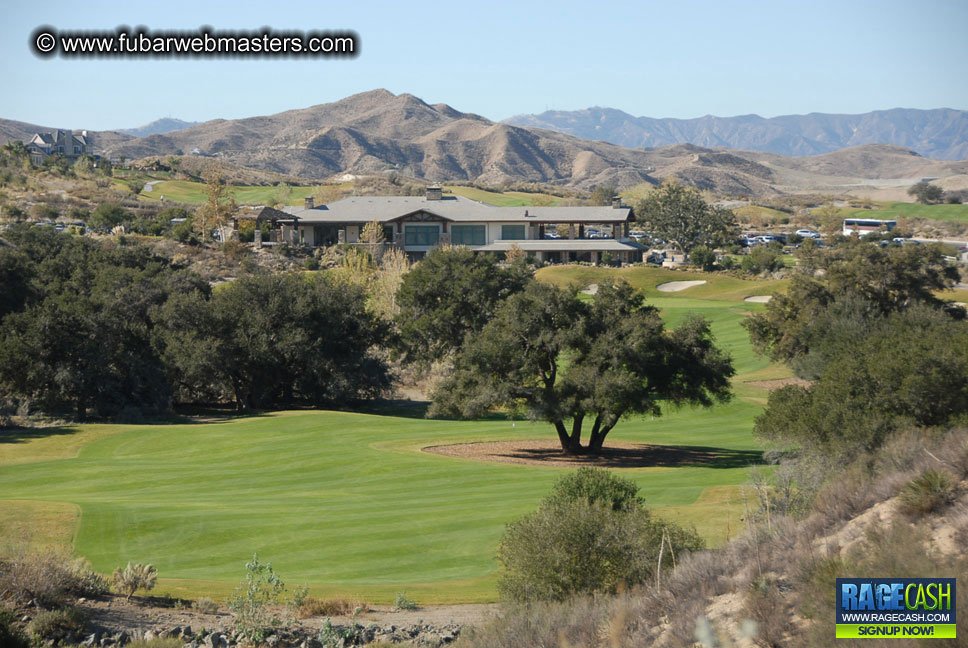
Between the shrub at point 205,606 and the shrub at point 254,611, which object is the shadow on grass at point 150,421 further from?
the shrub at point 254,611

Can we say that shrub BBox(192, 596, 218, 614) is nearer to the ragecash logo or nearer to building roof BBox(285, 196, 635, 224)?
the ragecash logo

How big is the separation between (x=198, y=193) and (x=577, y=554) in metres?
128

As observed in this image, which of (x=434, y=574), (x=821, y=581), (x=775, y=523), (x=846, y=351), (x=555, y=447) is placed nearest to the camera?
(x=821, y=581)

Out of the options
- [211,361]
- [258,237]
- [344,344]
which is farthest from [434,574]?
[258,237]

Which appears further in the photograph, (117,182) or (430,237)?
(117,182)

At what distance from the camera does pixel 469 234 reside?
95.9 meters

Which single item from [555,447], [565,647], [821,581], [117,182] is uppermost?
[117,182]

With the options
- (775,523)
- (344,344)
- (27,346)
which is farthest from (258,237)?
(775,523)

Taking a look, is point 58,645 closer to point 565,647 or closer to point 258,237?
point 565,647

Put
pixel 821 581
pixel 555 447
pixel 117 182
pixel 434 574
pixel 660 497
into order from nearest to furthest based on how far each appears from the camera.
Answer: pixel 821 581 < pixel 434 574 < pixel 660 497 < pixel 555 447 < pixel 117 182

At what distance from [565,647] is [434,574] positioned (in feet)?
28.1

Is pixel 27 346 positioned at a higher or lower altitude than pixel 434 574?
higher

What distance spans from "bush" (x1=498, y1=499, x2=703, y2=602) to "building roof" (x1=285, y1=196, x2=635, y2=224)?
80.2m

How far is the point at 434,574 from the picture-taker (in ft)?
58.3
